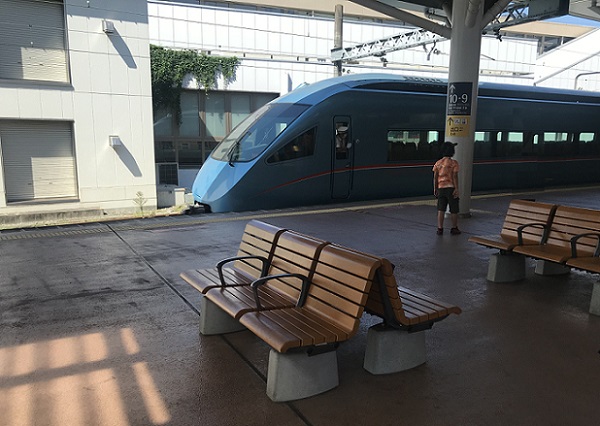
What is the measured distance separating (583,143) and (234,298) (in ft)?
→ 53.8

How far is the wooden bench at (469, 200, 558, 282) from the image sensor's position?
17.4 ft

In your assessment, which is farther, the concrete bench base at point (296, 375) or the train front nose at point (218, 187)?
the train front nose at point (218, 187)

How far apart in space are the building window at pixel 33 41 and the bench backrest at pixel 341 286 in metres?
14.0

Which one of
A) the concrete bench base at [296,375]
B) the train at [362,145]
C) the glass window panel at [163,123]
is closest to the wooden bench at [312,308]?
the concrete bench base at [296,375]

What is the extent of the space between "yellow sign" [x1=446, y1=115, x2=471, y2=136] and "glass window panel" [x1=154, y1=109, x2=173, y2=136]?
15105mm

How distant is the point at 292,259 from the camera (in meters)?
3.73

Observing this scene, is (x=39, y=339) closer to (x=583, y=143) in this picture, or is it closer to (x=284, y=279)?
(x=284, y=279)

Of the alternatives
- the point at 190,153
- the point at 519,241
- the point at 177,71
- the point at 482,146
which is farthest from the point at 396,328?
the point at 177,71

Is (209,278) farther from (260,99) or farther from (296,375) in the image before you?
(260,99)

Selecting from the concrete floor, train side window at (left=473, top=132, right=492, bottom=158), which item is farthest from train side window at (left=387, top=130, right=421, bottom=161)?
the concrete floor

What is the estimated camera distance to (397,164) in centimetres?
1256

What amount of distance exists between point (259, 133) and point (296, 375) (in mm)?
8650

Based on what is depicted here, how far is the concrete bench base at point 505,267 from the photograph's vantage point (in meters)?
5.38

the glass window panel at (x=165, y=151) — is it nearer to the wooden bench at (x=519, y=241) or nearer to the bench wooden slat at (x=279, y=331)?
the wooden bench at (x=519, y=241)
